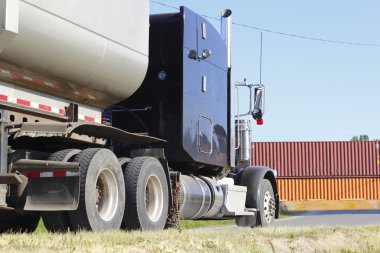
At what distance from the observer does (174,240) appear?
7.74 metres

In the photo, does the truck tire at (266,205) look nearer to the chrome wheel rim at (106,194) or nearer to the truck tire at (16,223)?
the truck tire at (16,223)

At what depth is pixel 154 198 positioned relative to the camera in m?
10.3

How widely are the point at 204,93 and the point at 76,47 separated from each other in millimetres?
3795

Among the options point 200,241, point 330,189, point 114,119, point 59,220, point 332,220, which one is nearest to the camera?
point 200,241

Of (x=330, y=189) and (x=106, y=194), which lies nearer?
(x=106, y=194)

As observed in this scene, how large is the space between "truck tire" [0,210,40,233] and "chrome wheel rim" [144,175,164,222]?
1427 mm


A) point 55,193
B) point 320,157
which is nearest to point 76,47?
point 55,193

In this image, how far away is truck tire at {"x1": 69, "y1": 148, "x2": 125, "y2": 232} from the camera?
338 inches

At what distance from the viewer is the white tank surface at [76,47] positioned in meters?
7.75

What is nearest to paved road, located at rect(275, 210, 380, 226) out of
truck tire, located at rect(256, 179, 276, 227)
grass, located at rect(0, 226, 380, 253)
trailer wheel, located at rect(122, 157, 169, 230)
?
truck tire, located at rect(256, 179, 276, 227)

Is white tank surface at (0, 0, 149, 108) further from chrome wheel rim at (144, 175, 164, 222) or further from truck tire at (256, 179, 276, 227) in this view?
truck tire at (256, 179, 276, 227)

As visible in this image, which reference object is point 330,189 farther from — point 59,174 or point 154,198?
point 59,174

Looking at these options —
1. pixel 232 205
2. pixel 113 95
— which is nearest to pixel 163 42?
pixel 113 95

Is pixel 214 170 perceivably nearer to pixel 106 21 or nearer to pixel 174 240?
pixel 106 21
